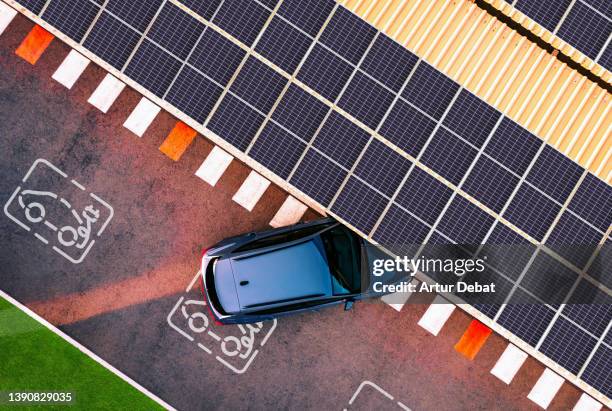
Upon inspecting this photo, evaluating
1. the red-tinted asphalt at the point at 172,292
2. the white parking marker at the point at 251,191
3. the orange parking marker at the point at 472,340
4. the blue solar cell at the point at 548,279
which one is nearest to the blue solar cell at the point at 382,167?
the red-tinted asphalt at the point at 172,292

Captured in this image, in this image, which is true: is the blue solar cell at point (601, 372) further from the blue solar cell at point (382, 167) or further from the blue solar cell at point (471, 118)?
the blue solar cell at point (382, 167)

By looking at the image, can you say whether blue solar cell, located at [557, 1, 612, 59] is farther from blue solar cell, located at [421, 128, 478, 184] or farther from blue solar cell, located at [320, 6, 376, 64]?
blue solar cell, located at [320, 6, 376, 64]

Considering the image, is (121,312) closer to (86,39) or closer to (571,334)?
(86,39)

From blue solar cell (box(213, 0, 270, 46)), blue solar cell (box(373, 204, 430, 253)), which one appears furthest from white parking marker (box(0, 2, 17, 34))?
blue solar cell (box(373, 204, 430, 253))

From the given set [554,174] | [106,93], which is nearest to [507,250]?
[554,174]

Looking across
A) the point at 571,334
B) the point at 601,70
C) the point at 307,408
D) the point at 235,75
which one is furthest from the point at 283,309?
the point at 601,70

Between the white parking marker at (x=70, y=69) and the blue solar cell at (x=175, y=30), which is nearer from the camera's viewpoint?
the blue solar cell at (x=175, y=30)
